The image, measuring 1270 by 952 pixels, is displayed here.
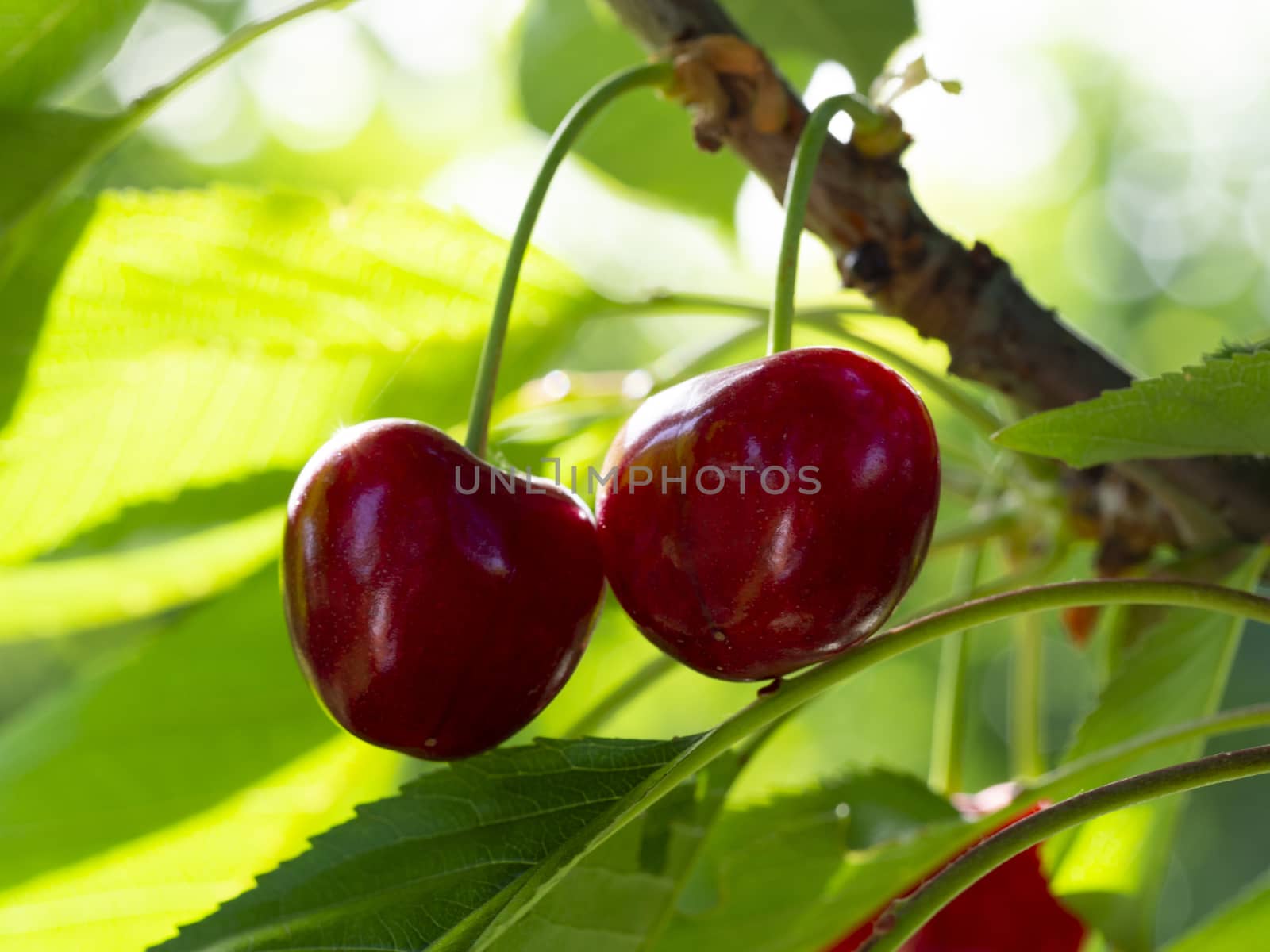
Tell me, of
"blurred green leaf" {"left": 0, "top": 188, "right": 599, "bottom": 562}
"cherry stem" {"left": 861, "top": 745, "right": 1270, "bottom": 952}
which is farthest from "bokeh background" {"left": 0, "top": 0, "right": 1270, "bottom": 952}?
"cherry stem" {"left": 861, "top": 745, "right": 1270, "bottom": 952}

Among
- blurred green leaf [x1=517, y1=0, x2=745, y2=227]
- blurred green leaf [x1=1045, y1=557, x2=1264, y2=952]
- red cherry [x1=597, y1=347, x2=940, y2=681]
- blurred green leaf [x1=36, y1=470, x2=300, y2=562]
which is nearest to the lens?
red cherry [x1=597, y1=347, x2=940, y2=681]

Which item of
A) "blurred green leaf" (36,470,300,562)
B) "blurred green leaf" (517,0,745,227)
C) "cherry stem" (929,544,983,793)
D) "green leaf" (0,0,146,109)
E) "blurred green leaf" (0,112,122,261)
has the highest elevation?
"blurred green leaf" (517,0,745,227)

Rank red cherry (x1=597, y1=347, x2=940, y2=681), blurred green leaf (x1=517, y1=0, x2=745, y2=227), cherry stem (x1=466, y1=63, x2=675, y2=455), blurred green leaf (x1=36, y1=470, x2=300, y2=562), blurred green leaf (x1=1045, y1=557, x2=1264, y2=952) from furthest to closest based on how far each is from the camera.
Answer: blurred green leaf (x1=517, y1=0, x2=745, y2=227), blurred green leaf (x1=36, y1=470, x2=300, y2=562), blurred green leaf (x1=1045, y1=557, x2=1264, y2=952), cherry stem (x1=466, y1=63, x2=675, y2=455), red cherry (x1=597, y1=347, x2=940, y2=681)

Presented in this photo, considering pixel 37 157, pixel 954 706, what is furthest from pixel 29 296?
pixel 954 706

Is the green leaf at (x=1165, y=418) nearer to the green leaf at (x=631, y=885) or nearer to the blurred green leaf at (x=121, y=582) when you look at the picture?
the green leaf at (x=631, y=885)

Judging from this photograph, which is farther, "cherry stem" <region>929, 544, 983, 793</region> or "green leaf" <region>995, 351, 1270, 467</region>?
"cherry stem" <region>929, 544, 983, 793</region>

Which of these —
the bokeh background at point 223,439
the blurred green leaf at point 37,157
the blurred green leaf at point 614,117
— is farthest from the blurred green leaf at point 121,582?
the blurred green leaf at point 614,117

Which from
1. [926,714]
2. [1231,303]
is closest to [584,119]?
[926,714]

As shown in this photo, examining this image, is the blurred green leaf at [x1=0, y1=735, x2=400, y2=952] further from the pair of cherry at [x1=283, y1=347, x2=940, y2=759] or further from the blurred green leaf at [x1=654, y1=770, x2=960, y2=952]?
the pair of cherry at [x1=283, y1=347, x2=940, y2=759]

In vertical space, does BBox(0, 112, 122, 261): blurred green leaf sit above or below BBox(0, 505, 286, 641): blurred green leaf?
above
